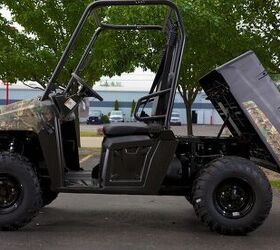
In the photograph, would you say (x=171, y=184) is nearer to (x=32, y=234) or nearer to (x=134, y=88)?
(x=32, y=234)

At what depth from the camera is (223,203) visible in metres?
7.04

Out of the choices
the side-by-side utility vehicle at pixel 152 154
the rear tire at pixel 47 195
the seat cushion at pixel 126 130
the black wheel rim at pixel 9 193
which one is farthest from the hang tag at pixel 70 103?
the rear tire at pixel 47 195

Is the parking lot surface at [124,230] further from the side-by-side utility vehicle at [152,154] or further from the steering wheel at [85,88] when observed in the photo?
the steering wheel at [85,88]

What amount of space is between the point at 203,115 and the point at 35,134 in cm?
6771

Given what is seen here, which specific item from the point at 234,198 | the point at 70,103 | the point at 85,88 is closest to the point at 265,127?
the point at 234,198

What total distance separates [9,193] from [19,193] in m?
0.14

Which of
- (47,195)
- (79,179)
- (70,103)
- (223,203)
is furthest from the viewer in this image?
(47,195)

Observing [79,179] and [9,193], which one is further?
[79,179]

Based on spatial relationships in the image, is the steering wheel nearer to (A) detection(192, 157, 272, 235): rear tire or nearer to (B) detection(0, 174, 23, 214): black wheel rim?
(B) detection(0, 174, 23, 214): black wheel rim

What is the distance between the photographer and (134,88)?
77.8 m

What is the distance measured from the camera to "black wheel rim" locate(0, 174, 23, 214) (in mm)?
6910

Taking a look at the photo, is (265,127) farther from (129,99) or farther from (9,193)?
(129,99)

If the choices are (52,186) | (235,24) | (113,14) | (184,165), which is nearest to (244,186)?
(184,165)

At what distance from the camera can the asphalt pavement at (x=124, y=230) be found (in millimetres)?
6445
